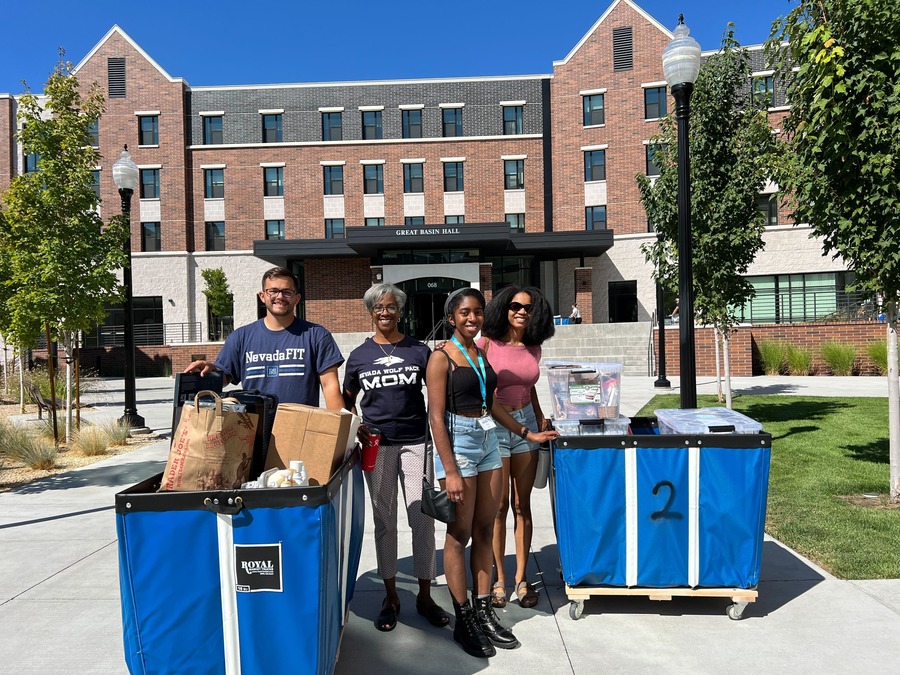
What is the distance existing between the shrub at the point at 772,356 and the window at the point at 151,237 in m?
30.9

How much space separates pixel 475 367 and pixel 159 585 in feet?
6.26

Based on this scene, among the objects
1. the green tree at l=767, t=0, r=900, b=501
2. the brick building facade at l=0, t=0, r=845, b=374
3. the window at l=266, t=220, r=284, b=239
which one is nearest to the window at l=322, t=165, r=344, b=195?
the brick building facade at l=0, t=0, r=845, b=374

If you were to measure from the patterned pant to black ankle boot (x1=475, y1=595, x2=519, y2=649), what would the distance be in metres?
0.42

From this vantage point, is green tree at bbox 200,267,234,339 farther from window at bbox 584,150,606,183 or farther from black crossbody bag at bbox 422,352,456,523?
black crossbody bag at bbox 422,352,456,523

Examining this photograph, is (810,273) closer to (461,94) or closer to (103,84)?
(461,94)

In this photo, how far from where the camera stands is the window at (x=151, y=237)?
36469 millimetres

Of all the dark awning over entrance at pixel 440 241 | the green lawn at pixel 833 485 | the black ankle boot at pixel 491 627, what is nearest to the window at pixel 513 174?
the dark awning over entrance at pixel 440 241

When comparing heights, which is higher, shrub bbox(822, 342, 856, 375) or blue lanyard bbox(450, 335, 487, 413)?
blue lanyard bbox(450, 335, 487, 413)

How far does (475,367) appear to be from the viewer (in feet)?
12.3

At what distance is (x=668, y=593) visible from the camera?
3.93 metres

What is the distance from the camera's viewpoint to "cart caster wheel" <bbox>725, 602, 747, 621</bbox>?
3.89m

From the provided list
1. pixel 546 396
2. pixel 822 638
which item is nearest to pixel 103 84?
pixel 546 396

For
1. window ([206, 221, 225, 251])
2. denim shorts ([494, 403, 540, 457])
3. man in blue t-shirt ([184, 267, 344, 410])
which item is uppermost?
window ([206, 221, 225, 251])

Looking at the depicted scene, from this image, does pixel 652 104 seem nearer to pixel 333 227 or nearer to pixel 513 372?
pixel 333 227
